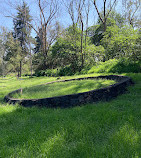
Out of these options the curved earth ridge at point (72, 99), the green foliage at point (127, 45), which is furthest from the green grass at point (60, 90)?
the green foliage at point (127, 45)

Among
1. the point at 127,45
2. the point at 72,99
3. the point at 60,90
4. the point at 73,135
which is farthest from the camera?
the point at 127,45

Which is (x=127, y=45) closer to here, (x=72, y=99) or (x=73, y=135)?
(x=72, y=99)

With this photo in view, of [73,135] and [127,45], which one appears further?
[127,45]

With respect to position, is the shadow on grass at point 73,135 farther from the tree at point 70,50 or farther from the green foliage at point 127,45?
the tree at point 70,50

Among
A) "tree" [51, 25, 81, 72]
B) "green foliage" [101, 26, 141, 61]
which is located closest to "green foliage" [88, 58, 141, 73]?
"green foliage" [101, 26, 141, 61]

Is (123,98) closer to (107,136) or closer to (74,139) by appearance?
(107,136)

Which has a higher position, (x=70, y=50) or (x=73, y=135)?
(x=70, y=50)

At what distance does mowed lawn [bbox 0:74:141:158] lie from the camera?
1.71 metres

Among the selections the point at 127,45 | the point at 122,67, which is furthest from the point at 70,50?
the point at 122,67

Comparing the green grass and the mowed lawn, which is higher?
the green grass

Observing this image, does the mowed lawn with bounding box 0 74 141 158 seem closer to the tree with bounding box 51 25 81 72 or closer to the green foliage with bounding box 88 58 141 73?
the green foliage with bounding box 88 58 141 73

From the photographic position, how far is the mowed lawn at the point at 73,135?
5.61ft

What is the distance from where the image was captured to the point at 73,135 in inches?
84.0

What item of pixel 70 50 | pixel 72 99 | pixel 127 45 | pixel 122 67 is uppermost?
pixel 70 50
